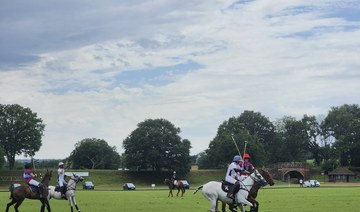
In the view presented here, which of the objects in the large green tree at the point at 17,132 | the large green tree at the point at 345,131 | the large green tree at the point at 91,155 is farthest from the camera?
the large green tree at the point at 91,155

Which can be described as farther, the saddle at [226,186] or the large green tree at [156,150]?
the large green tree at [156,150]

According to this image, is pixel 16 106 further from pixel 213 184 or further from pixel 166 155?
pixel 213 184

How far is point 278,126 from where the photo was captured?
145750 millimetres

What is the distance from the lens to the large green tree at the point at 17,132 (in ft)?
347

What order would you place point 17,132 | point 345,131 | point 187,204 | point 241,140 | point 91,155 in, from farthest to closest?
point 91,155
point 345,131
point 241,140
point 17,132
point 187,204

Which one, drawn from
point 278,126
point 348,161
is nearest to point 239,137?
point 348,161

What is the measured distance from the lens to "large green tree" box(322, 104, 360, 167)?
392 feet

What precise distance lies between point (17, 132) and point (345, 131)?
7537 centimetres

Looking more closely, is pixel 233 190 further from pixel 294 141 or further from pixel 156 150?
pixel 294 141

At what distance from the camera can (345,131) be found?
129m

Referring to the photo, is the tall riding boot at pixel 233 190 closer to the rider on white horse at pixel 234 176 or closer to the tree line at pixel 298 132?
the rider on white horse at pixel 234 176

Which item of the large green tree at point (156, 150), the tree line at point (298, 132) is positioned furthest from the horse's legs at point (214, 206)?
the tree line at point (298, 132)

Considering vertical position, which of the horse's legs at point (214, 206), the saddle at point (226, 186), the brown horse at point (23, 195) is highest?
the saddle at point (226, 186)

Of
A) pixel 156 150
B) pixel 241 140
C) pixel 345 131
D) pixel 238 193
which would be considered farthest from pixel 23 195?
pixel 345 131
